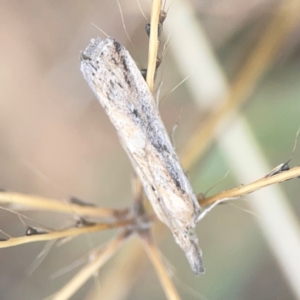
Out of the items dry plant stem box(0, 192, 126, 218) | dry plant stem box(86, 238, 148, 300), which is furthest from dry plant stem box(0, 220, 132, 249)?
dry plant stem box(86, 238, 148, 300)

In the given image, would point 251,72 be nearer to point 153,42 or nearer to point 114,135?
point 114,135

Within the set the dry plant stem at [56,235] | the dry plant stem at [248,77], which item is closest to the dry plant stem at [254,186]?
the dry plant stem at [56,235]

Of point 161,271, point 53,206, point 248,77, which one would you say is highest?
point 248,77

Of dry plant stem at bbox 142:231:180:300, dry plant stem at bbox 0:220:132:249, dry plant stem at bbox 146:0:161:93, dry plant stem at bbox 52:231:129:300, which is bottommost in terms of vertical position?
dry plant stem at bbox 142:231:180:300

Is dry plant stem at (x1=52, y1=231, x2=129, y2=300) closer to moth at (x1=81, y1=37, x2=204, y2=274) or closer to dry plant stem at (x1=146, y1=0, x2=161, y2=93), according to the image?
moth at (x1=81, y1=37, x2=204, y2=274)

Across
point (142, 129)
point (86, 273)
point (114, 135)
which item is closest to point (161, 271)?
point (86, 273)

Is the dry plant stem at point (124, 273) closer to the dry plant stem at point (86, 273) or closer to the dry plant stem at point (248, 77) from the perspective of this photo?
the dry plant stem at point (248, 77)
